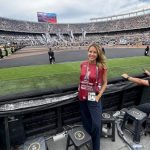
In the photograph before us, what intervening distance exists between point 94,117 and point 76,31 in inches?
3018

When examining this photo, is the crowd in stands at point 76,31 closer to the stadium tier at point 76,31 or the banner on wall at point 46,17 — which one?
the stadium tier at point 76,31

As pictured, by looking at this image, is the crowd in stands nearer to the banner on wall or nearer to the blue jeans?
the banner on wall

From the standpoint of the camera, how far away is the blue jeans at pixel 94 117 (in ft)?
8.72

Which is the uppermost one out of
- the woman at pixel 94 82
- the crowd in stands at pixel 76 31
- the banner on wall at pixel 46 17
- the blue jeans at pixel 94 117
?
the banner on wall at pixel 46 17

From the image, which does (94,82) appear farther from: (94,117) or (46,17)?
(46,17)

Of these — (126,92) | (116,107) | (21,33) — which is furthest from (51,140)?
(21,33)

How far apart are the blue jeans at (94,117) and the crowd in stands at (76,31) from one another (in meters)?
49.8

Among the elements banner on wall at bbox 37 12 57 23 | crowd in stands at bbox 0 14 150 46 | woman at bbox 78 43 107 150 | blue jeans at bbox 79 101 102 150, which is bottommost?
blue jeans at bbox 79 101 102 150

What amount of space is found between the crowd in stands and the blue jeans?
49.8 m

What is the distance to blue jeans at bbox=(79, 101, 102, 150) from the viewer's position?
2658 millimetres

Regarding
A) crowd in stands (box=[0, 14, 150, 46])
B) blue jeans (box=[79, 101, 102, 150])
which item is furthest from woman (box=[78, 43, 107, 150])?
crowd in stands (box=[0, 14, 150, 46])

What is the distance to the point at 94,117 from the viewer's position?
2652mm

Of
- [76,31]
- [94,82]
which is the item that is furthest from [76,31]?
[94,82]

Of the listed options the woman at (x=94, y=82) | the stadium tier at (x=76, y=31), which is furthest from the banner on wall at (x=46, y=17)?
the woman at (x=94, y=82)
